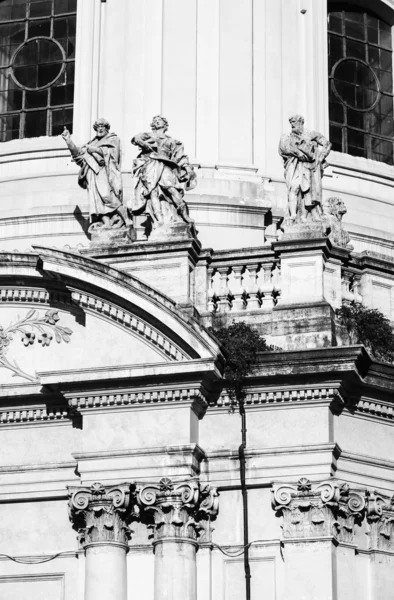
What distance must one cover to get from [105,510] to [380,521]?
13.0 ft

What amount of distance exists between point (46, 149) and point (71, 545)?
8.71 m

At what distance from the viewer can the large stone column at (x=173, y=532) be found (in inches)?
897

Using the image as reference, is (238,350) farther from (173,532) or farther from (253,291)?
(173,532)

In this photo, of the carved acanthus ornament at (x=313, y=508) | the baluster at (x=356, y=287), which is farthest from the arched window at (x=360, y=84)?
the carved acanthus ornament at (x=313, y=508)

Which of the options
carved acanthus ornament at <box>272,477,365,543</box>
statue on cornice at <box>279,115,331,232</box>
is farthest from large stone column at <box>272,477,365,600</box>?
statue on cornice at <box>279,115,331,232</box>

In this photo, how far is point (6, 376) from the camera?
81.3ft

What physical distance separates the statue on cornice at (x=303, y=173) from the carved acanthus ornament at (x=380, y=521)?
414cm

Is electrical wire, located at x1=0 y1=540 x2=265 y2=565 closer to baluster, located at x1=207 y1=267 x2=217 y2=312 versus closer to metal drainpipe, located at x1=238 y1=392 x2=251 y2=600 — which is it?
metal drainpipe, located at x1=238 y1=392 x2=251 y2=600

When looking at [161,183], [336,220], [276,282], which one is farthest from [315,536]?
[336,220]

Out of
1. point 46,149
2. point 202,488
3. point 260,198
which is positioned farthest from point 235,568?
point 46,149

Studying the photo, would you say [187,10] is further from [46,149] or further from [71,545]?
[71,545]

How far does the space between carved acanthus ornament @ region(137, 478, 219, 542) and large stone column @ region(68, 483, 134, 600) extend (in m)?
0.28

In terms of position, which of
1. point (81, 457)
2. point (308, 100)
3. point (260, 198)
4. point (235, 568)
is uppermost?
point (308, 100)

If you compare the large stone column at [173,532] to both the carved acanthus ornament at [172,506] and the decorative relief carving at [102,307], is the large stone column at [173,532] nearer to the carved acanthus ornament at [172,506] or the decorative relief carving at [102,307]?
the carved acanthus ornament at [172,506]
